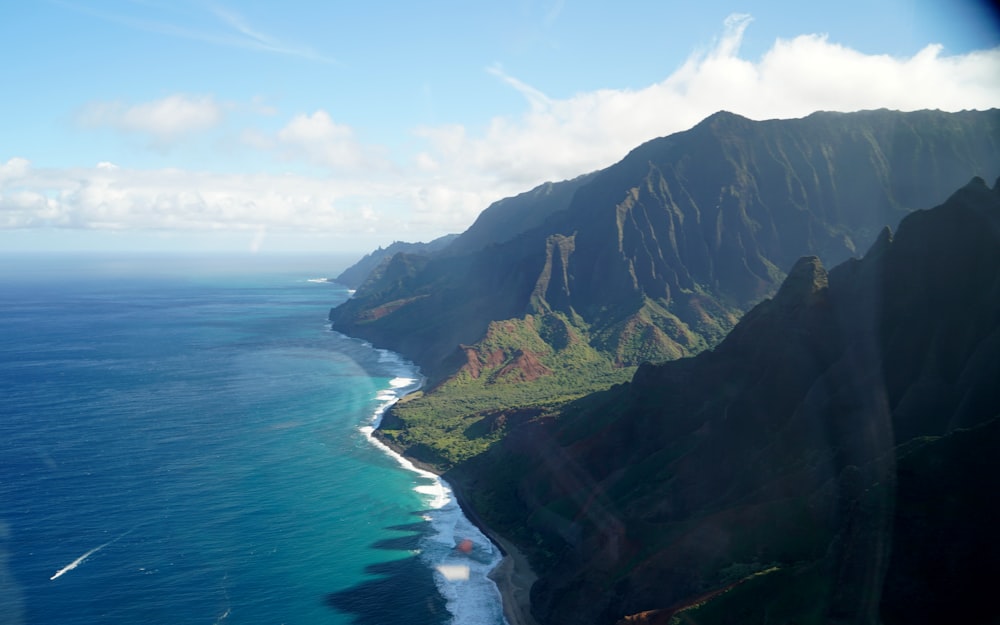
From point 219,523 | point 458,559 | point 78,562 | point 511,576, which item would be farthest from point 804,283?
point 78,562

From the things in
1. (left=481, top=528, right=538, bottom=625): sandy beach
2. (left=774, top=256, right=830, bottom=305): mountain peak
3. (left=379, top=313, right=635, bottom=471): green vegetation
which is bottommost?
(left=481, top=528, right=538, bottom=625): sandy beach

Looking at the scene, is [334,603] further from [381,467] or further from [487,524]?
[381,467]

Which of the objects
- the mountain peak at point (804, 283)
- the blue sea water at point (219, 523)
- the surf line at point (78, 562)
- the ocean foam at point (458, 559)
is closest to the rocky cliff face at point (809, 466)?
the mountain peak at point (804, 283)

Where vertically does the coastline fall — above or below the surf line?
below

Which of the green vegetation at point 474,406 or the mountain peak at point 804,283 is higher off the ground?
the mountain peak at point 804,283

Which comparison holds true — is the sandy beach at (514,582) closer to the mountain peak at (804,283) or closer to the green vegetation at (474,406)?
the green vegetation at (474,406)

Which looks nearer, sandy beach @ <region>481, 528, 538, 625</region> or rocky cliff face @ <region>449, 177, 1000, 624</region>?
rocky cliff face @ <region>449, 177, 1000, 624</region>

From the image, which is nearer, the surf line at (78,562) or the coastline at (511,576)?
the coastline at (511,576)

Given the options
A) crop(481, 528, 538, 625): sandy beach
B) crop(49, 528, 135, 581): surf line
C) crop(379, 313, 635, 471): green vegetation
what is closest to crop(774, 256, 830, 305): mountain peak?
crop(481, 528, 538, 625): sandy beach

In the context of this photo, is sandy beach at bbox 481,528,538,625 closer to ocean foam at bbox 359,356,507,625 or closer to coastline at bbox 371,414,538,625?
coastline at bbox 371,414,538,625
